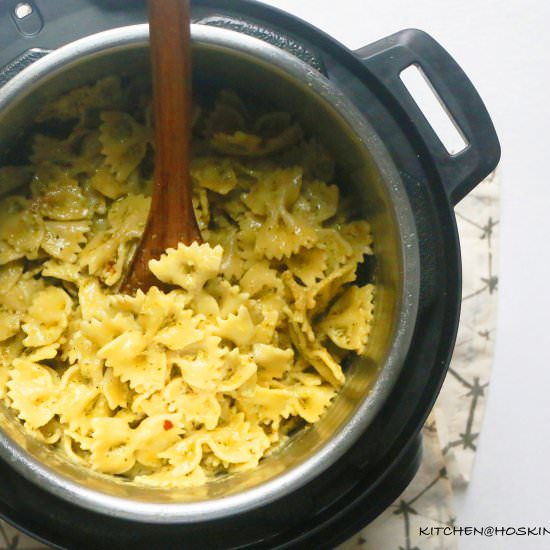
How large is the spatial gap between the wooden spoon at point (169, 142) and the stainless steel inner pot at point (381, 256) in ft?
0.13

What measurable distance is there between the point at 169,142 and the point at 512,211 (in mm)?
838

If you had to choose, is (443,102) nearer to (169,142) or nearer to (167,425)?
(169,142)

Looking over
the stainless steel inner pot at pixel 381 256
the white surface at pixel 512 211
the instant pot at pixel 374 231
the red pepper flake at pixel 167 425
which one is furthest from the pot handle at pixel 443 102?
the red pepper flake at pixel 167 425

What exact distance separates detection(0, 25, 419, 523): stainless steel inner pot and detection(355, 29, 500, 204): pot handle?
12 centimetres

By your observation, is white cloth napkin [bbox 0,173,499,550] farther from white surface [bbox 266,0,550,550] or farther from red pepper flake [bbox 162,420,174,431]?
red pepper flake [bbox 162,420,174,431]

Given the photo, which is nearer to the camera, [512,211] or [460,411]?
[460,411]

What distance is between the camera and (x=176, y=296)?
1310 mm

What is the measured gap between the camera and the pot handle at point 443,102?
121 cm

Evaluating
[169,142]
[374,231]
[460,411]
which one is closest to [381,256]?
[374,231]

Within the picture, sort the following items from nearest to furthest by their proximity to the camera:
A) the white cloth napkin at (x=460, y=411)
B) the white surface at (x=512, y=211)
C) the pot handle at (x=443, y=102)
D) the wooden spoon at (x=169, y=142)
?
the wooden spoon at (x=169, y=142)
the pot handle at (x=443, y=102)
the white cloth napkin at (x=460, y=411)
the white surface at (x=512, y=211)

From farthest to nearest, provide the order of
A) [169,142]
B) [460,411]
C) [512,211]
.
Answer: [512,211], [460,411], [169,142]

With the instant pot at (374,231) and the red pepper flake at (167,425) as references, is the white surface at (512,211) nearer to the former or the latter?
the instant pot at (374,231)

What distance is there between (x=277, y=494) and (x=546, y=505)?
2.70ft

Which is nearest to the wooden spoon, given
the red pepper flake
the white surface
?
the red pepper flake
